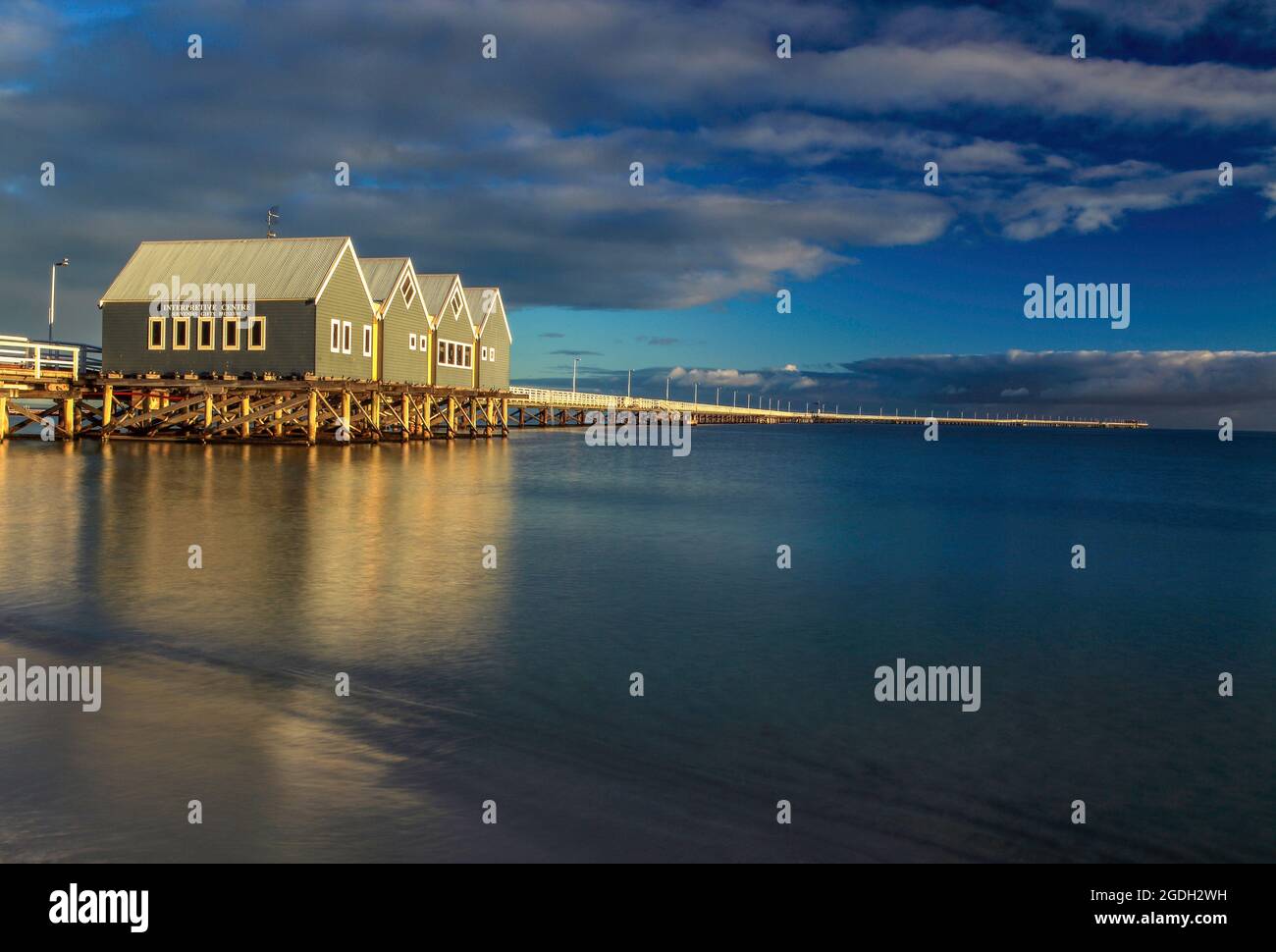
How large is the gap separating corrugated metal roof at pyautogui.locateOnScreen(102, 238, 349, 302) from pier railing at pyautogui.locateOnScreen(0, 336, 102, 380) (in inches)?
135

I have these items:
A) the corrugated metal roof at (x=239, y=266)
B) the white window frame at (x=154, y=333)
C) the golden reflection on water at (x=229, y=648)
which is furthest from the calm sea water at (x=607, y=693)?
the white window frame at (x=154, y=333)

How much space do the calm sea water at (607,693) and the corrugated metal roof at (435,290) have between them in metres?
37.2

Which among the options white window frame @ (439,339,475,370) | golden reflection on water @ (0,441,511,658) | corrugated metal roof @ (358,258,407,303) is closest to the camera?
golden reflection on water @ (0,441,511,658)

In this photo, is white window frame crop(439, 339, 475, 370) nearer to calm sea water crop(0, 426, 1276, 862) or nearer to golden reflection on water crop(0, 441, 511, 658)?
golden reflection on water crop(0, 441, 511, 658)

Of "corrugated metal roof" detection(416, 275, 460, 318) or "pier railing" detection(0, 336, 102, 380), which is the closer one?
"pier railing" detection(0, 336, 102, 380)

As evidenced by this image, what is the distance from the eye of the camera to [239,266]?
155 feet

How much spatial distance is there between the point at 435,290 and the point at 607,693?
53627mm

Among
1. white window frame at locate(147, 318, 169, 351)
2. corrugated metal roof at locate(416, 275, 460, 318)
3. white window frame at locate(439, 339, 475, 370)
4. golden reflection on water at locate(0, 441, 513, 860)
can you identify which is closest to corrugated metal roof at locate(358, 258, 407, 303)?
corrugated metal roof at locate(416, 275, 460, 318)

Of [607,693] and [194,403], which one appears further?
[194,403]

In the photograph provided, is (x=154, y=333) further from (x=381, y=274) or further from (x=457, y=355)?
(x=457, y=355)

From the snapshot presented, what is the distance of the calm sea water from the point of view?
21.0 ft

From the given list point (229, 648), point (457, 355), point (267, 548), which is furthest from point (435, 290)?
point (229, 648)

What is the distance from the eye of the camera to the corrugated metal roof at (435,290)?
2349 inches
